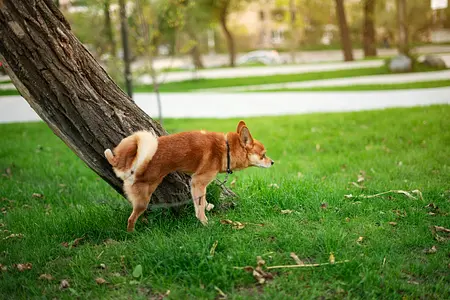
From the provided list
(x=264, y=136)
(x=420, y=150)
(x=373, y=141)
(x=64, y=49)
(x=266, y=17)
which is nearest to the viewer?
(x=64, y=49)

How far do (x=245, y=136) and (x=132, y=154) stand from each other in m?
1.07

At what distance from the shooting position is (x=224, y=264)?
146 inches

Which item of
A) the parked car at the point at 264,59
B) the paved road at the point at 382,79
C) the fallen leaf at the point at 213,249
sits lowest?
the fallen leaf at the point at 213,249

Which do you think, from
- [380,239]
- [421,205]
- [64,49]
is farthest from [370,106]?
[64,49]

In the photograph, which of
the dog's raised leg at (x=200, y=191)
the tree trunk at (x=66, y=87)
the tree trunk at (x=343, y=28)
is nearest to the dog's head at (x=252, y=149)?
the dog's raised leg at (x=200, y=191)

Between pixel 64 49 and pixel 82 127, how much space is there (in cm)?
66

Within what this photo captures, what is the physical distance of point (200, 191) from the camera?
437 centimetres

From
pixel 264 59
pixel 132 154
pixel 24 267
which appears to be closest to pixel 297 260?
pixel 132 154

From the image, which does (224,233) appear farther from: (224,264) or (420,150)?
(420,150)

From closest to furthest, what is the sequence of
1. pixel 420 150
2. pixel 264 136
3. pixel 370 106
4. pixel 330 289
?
pixel 330 289
pixel 420 150
pixel 264 136
pixel 370 106

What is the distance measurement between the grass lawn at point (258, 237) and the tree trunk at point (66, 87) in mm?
640

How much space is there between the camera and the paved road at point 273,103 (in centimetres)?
1316

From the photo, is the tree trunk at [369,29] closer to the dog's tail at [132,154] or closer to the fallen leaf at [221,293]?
the dog's tail at [132,154]

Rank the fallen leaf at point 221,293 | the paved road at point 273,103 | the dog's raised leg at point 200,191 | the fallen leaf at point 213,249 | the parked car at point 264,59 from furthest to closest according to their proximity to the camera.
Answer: the parked car at point 264,59 → the paved road at point 273,103 → the dog's raised leg at point 200,191 → the fallen leaf at point 213,249 → the fallen leaf at point 221,293
